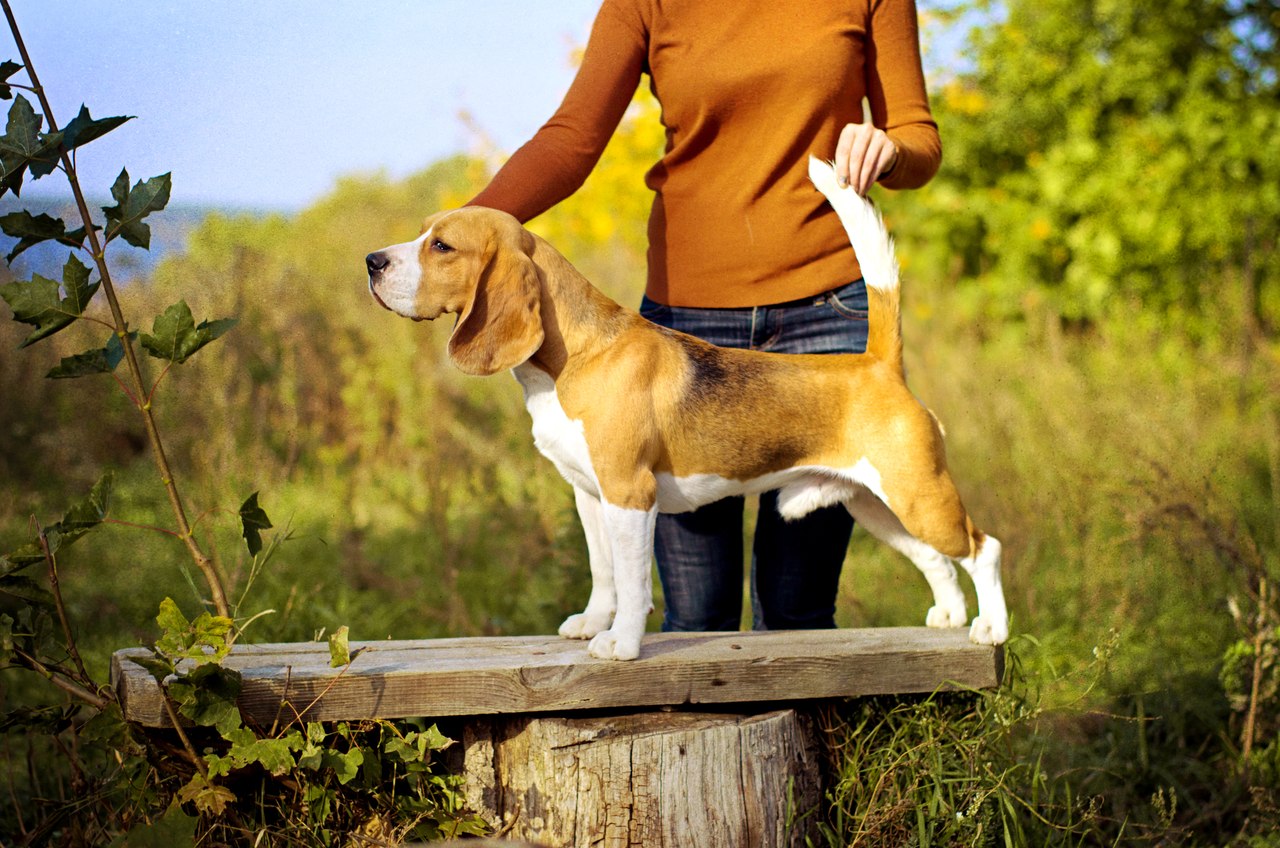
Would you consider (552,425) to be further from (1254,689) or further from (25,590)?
(1254,689)

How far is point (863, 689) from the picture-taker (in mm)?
3051

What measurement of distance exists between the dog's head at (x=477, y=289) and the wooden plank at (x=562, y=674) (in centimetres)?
76

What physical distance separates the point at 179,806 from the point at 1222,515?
4757 millimetres

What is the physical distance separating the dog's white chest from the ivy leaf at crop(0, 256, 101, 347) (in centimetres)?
101

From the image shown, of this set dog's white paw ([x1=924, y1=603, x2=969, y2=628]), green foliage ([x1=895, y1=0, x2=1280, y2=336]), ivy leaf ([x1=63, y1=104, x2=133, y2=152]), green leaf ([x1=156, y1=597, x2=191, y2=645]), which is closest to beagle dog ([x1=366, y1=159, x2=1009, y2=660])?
dog's white paw ([x1=924, y1=603, x2=969, y2=628])

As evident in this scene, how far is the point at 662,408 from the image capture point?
2912mm

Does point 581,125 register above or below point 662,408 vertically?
above

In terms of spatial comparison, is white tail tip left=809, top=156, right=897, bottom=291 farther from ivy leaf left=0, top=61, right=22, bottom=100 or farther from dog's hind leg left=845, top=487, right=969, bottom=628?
ivy leaf left=0, top=61, right=22, bottom=100

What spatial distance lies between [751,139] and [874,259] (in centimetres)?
52

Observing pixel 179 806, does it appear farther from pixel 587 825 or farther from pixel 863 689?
pixel 863 689

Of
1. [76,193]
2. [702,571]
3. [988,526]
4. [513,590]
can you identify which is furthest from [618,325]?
[988,526]

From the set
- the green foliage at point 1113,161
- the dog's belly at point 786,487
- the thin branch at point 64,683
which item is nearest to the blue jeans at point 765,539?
the dog's belly at point 786,487

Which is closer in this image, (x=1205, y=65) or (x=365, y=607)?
(x=365, y=607)

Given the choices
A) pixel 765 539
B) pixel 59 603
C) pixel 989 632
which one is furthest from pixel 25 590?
pixel 989 632
